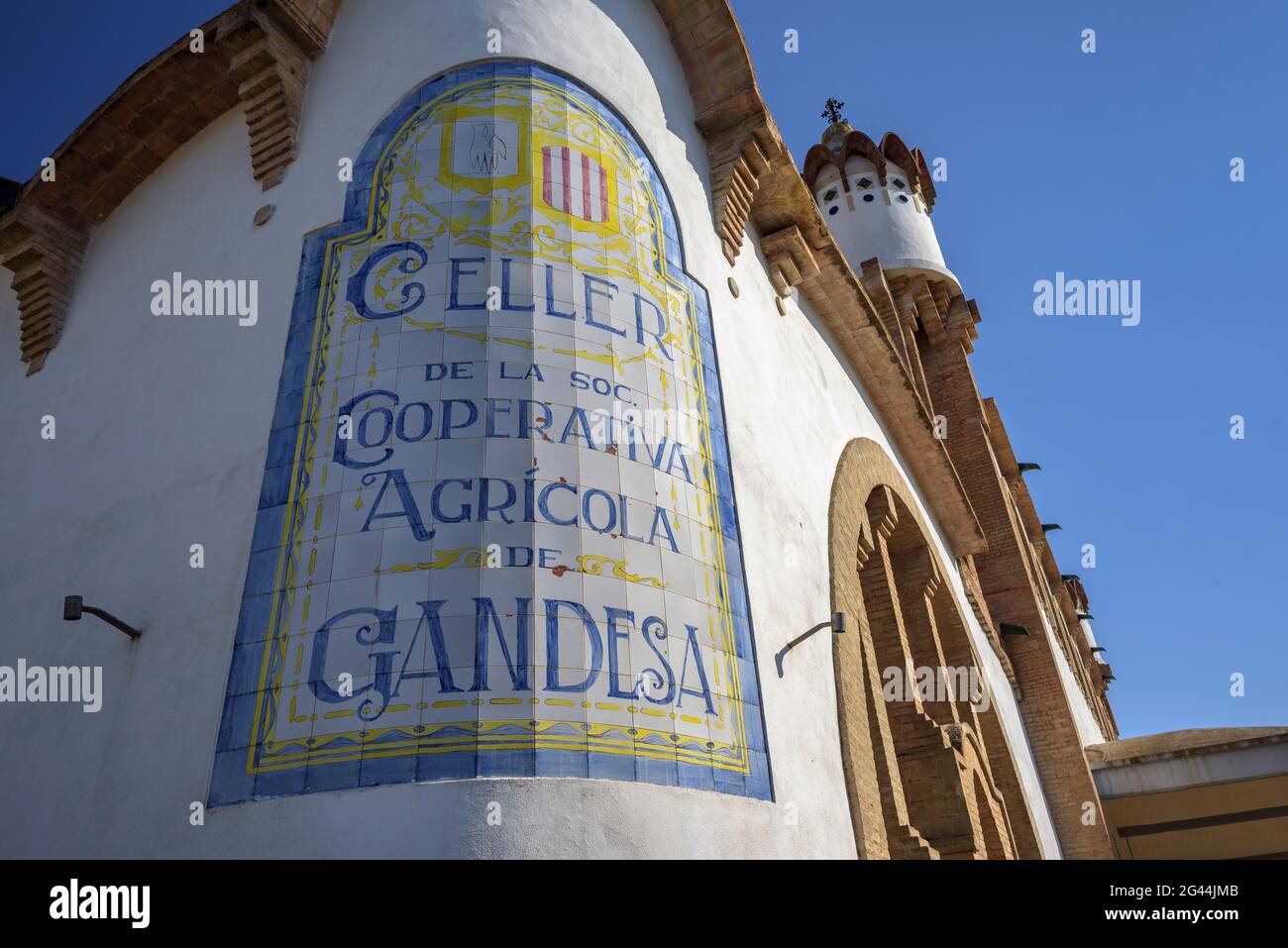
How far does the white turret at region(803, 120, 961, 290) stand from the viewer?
1817cm

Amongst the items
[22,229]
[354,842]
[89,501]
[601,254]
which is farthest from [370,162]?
[354,842]

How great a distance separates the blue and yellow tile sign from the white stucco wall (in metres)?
0.18

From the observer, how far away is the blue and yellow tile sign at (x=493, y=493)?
4281 millimetres

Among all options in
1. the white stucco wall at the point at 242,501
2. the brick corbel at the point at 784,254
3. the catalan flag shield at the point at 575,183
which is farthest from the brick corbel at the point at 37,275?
the brick corbel at the point at 784,254

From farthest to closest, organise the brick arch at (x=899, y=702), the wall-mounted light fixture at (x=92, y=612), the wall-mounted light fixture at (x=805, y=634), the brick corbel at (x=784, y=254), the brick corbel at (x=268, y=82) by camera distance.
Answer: the brick corbel at (x=784, y=254) < the brick arch at (x=899, y=702) < the brick corbel at (x=268, y=82) < the wall-mounted light fixture at (x=805, y=634) < the wall-mounted light fixture at (x=92, y=612)

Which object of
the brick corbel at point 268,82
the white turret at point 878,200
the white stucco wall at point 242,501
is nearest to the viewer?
the white stucco wall at point 242,501

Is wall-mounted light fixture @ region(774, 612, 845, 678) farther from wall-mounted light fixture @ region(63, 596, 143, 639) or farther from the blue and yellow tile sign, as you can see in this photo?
wall-mounted light fixture @ region(63, 596, 143, 639)

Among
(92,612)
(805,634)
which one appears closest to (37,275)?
(92,612)

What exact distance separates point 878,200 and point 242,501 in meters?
16.2

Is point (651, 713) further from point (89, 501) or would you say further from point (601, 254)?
point (89, 501)

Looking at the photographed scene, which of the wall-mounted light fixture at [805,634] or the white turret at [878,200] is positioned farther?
the white turret at [878,200]

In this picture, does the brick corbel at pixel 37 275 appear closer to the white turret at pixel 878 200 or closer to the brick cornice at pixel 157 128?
the brick cornice at pixel 157 128

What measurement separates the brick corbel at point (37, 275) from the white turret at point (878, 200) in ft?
45.2

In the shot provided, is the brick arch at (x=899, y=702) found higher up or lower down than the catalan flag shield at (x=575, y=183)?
lower down
